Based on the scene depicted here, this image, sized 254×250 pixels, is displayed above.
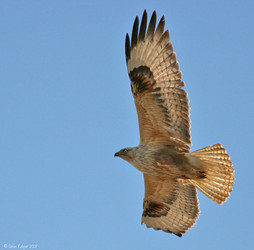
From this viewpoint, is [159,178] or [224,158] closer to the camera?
[224,158]

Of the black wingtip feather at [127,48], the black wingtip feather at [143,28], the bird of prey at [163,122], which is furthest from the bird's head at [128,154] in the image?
the black wingtip feather at [143,28]

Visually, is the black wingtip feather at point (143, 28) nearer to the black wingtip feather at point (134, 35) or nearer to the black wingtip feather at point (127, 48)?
the black wingtip feather at point (134, 35)

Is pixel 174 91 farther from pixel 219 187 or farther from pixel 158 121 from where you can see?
pixel 219 187

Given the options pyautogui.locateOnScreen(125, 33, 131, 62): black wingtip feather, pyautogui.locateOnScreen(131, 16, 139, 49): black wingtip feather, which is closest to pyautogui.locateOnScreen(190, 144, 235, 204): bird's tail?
pyautogui.locateOnScreen(125, 33, 131, 62): black wingtip feather

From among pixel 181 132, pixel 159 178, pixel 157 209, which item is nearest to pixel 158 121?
pixel 181 132

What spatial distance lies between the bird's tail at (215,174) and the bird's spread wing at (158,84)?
0.42m

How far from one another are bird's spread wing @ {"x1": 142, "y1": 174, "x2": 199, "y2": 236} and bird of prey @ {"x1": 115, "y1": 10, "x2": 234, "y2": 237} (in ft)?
1.67

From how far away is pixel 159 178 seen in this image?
11.0 m

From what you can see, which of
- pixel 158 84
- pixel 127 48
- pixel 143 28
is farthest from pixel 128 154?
pixel 143 28

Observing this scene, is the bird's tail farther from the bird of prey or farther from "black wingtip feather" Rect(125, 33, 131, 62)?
"black wingtip feather" Rect(125, 33, 131, 62)

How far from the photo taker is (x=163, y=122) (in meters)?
10.2

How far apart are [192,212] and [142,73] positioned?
10.2 ft

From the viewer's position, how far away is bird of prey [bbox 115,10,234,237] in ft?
33.0

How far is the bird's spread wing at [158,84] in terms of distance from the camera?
10047 mm
